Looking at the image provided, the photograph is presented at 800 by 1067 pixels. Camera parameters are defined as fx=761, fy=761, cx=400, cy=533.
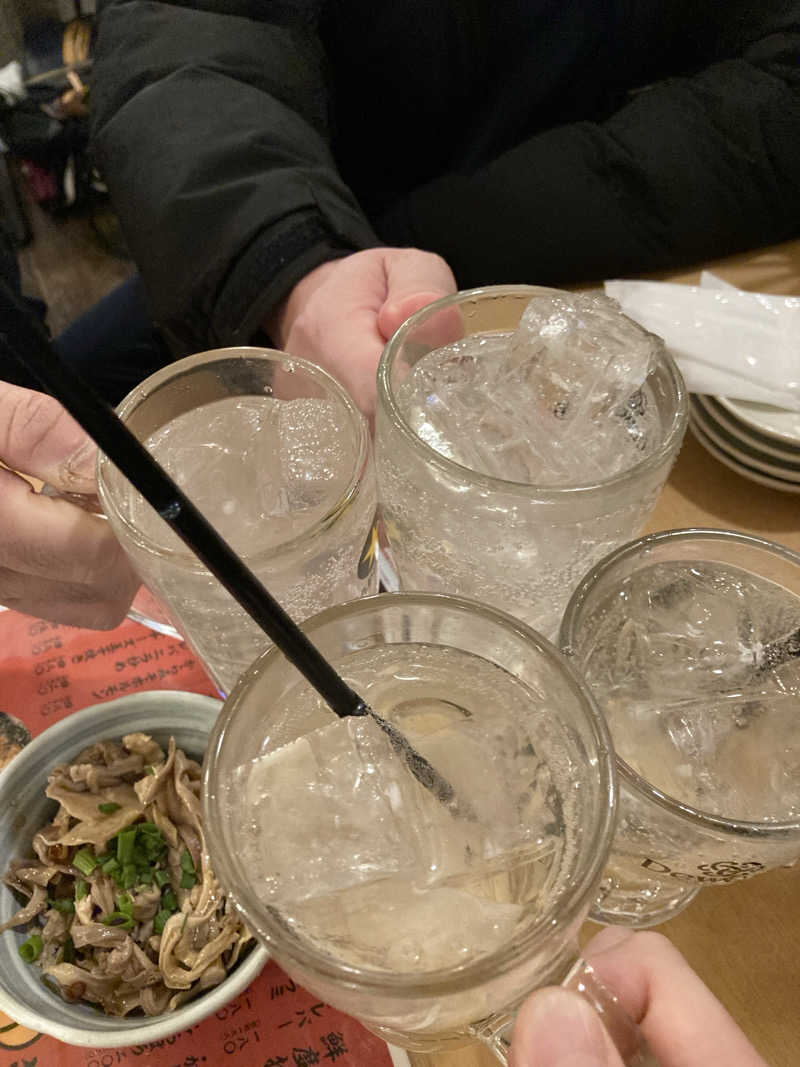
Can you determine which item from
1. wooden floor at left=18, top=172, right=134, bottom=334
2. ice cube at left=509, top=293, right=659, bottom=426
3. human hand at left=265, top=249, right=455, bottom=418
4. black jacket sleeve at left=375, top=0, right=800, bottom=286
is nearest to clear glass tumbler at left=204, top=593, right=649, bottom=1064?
ice cube at left=509, top=293, right=659, bottom=426

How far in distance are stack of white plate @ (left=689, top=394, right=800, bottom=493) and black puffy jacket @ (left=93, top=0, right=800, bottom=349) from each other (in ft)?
1.05

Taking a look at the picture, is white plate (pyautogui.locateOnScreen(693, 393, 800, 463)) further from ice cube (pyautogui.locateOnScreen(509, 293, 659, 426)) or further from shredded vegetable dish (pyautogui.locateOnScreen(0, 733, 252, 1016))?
shredded vegetable dish (pyautogui.locateOnScreen(0, 733, 252, 1016))

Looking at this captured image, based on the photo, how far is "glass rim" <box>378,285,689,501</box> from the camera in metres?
0.46

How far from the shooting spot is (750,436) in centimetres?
83

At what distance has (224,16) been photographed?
1.04 meters

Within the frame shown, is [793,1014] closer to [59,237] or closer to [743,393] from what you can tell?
[743,393]

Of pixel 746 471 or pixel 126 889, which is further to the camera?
pixel 746 471

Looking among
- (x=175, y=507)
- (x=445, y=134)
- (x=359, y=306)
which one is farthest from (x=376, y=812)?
(x=445, y=134)

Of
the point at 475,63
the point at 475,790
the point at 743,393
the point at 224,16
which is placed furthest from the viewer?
the point at 475,63

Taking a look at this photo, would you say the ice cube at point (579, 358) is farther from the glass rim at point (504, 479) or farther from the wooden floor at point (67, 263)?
the wooden floor at point (67, 263)

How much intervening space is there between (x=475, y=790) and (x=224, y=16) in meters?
1.09

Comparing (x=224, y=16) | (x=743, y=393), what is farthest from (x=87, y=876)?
(x=224, y=16)

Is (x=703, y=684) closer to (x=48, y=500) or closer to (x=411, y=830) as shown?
(x=411, y=830)

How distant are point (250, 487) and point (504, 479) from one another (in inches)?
7.1
